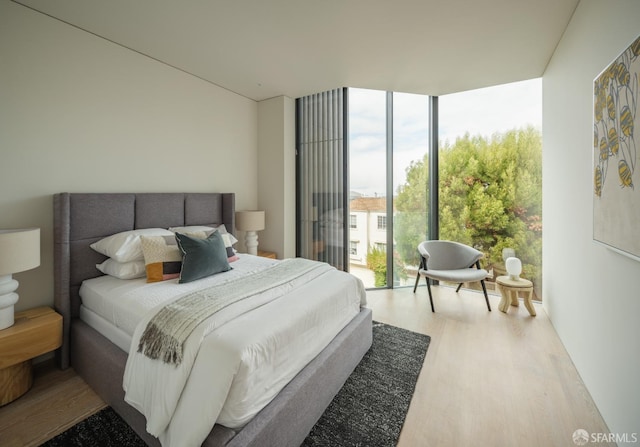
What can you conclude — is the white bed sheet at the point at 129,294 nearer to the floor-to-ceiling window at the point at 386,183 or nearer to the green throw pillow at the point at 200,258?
the green throw pillow at the point at 200,258

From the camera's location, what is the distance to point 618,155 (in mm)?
1435

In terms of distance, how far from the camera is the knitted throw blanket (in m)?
1.35

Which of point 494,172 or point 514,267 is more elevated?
point 494,172

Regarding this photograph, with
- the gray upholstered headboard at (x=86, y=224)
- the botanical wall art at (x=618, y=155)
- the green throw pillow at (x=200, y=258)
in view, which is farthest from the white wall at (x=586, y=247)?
the gray upholstered headboard at (x=86, y=224)

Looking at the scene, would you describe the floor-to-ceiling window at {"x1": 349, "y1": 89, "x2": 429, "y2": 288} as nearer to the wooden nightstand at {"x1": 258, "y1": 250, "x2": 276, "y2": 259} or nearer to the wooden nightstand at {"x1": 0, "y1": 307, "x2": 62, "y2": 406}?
the wooden nightstand at {"x1": 258, "y1": 250, "x2": 276, "y2": 259}

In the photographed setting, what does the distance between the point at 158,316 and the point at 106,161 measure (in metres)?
1.82

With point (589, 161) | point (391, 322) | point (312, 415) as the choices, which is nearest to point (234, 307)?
point (312, 415)

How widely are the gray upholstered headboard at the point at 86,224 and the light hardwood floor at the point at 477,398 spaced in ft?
1.52

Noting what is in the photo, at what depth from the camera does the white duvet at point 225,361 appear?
1.18m

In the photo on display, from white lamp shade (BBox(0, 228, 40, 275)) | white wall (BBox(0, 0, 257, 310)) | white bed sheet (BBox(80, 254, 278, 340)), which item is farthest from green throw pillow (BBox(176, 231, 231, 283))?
white wall (BBox(0, 0, 257, 310))

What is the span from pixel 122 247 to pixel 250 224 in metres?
1.52

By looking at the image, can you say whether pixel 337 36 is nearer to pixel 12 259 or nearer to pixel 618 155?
pixel 618 155

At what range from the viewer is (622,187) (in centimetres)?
140

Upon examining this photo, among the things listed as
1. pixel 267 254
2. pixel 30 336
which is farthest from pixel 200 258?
pixel 267 254
